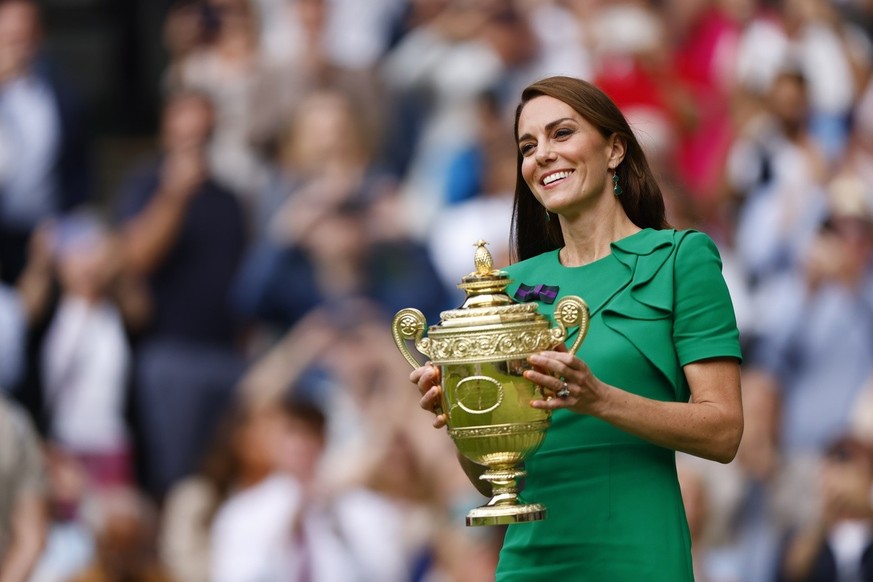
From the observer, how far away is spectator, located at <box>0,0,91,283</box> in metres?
8.73

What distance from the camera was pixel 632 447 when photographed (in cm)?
283

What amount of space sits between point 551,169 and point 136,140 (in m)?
7.42

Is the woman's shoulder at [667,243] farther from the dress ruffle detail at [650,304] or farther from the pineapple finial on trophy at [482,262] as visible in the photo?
the pineapple finial on trophy at [482,262]

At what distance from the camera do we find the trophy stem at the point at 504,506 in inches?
107

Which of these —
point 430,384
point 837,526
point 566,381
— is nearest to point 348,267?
point 837,526

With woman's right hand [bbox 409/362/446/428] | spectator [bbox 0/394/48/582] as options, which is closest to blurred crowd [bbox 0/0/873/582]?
spectator [bbox 0/394/48/582]

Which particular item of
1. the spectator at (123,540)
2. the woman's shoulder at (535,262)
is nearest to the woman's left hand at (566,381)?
the woman's shoulder at (535,262)

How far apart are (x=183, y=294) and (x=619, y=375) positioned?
5961mm

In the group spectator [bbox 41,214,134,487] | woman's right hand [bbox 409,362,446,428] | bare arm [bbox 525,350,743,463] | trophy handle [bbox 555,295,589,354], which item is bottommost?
bare arm [bbox 525,350,743,463]

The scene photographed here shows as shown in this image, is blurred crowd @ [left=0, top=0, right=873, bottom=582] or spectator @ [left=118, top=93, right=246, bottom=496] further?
spectator @ [left=118, top=93, right=246, bottom=496]

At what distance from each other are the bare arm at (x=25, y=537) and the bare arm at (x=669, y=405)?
15.9 feet

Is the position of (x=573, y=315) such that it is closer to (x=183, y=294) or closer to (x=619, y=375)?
(x=619, y=375)

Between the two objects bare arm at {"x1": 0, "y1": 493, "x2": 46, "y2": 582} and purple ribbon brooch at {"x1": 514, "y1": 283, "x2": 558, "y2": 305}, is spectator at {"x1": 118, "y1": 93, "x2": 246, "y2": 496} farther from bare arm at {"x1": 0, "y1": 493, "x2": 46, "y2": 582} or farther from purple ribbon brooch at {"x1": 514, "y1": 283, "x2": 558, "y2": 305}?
purple ribbon brooch at {"x1": 514, "y1": 283, "x2": 558, "y2": 305}

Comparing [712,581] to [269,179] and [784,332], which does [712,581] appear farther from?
[269,179]
